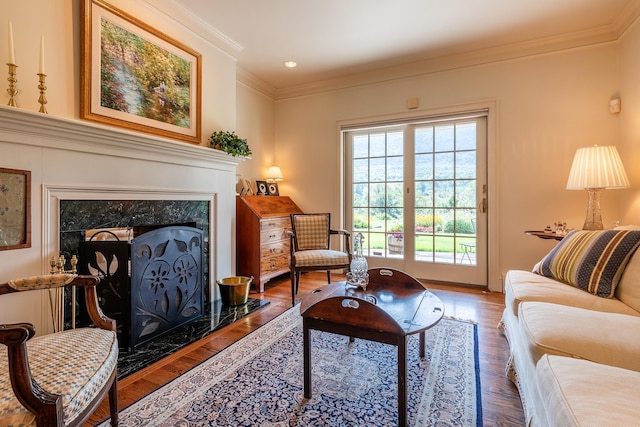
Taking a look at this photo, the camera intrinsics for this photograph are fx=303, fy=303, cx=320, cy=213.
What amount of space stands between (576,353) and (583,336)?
0.28 feet

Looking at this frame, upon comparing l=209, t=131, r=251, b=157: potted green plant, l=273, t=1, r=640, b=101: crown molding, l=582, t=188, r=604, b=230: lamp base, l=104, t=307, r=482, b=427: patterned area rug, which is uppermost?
l=273, t=1, r=640, b=101: crown molding

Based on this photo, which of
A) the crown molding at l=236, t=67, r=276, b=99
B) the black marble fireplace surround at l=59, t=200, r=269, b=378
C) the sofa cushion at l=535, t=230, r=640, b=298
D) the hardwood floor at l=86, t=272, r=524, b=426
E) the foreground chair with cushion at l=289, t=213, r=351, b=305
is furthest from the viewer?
the crown molding at l=236, t=67, r=276, b=99

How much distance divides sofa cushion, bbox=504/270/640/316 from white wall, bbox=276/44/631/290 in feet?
4.53

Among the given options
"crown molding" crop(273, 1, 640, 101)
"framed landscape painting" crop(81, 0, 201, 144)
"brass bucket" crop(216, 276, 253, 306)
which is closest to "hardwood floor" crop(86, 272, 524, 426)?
"brass bucket" crop(216, 276, 253, 306)

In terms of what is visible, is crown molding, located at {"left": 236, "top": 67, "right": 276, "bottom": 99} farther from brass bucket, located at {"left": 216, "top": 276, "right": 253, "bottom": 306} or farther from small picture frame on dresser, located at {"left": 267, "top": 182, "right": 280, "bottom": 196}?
brass bucket, located at {"left": 216, "top": 276, "right": 253, "bottom": 306}

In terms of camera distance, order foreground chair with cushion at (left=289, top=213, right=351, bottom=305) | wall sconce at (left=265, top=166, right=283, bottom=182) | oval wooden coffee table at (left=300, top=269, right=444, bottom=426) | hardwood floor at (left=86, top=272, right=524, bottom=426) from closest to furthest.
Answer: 1. oval wooden coffee table at (left=300, top=269, right=444, bottom=426)
2. hardwood floor at (left=86, top=272, right=524, bottom=426)
3. foreground chair with cushion at (left=289, top=213, right=351, bottom=305)
4. wall sconce at (left=265, top=166, right=283, bottom=182)

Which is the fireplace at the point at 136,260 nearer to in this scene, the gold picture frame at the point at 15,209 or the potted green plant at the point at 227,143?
the gold picture frame at the point at 15,209

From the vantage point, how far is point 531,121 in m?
3.12

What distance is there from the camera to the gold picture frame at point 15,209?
5.02 feet

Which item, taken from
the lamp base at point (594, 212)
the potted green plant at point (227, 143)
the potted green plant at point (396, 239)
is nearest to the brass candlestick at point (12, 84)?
the potted green plant at point (227, 143)

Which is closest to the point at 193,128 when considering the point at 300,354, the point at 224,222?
the point at 224,222

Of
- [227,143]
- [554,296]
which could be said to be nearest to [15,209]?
[227,143]

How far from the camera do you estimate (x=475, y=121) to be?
135 inches

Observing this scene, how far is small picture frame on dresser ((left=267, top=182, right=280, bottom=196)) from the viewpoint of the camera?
4.16 m
